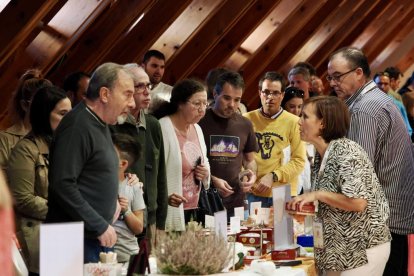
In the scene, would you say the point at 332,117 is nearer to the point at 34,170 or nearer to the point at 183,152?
the point at 183,152

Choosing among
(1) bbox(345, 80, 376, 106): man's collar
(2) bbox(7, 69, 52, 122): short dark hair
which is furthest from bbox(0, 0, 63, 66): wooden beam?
(1) bbox(345, 80, 376, 106): man's collar

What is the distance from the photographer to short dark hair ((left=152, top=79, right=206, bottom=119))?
4371 mm

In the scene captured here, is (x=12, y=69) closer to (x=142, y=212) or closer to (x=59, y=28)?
(x=59, y=28)

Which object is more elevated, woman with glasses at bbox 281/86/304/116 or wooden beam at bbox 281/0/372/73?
wooden beam at bbox 281/0/372/73

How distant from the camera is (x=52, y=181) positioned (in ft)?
10.5

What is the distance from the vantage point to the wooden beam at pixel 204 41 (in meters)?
7.05

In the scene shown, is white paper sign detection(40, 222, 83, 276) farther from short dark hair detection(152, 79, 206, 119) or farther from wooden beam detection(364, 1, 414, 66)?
wooden beam detection(364, 1, 414, 66)

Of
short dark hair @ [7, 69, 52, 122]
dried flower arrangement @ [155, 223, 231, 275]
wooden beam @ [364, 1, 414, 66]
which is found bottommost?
dried flower arrangement @ [155, 223, 231, 275]

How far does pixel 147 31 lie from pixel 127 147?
9.44 ft

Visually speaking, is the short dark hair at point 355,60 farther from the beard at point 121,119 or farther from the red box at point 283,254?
the beard at point 121,119

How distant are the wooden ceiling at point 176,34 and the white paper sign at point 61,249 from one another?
2.36m

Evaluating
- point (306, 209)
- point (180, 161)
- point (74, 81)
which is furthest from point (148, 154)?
point (74, 81)

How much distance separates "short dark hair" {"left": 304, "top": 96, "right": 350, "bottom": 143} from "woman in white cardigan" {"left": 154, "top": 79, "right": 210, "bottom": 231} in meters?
1.00

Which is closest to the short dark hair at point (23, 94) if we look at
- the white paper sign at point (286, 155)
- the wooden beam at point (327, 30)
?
the white paper sign at point (286, 155)
